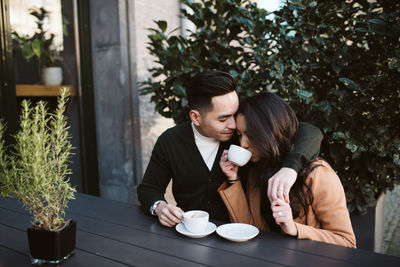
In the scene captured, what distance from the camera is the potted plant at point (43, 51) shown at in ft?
12.4

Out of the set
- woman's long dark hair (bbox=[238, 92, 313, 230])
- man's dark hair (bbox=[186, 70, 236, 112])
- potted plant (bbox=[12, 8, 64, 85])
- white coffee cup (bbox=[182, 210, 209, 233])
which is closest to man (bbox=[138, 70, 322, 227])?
man's dark hair (bbox=[186, 70, 236, 112])

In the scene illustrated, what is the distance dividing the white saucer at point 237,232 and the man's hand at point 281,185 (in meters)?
0.19

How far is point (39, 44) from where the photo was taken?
154 inches

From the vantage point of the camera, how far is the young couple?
1613mm

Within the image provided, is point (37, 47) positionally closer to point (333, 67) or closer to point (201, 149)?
point (201, 149)

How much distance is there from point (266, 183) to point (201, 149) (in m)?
0.59

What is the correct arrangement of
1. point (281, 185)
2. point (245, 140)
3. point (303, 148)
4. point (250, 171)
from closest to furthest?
1. point (281, 185)
2. point (303, 148)
3. point (245, 140)
4. point (250, 171)

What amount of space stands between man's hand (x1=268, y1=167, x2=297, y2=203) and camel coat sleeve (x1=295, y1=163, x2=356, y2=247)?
154mm

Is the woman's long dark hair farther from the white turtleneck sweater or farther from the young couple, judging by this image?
the white turtleneck sweater

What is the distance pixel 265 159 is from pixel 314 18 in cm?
134

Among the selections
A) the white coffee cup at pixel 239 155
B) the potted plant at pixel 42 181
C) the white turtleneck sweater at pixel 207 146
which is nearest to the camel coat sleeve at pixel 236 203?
the white coffee cup at pixel 239 155

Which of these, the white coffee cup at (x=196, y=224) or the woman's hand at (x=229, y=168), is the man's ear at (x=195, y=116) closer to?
the woman's hand at (x=229, y=168)

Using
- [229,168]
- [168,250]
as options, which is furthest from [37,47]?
[168,250]

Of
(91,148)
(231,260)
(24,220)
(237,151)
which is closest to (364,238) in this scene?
(237,151)
